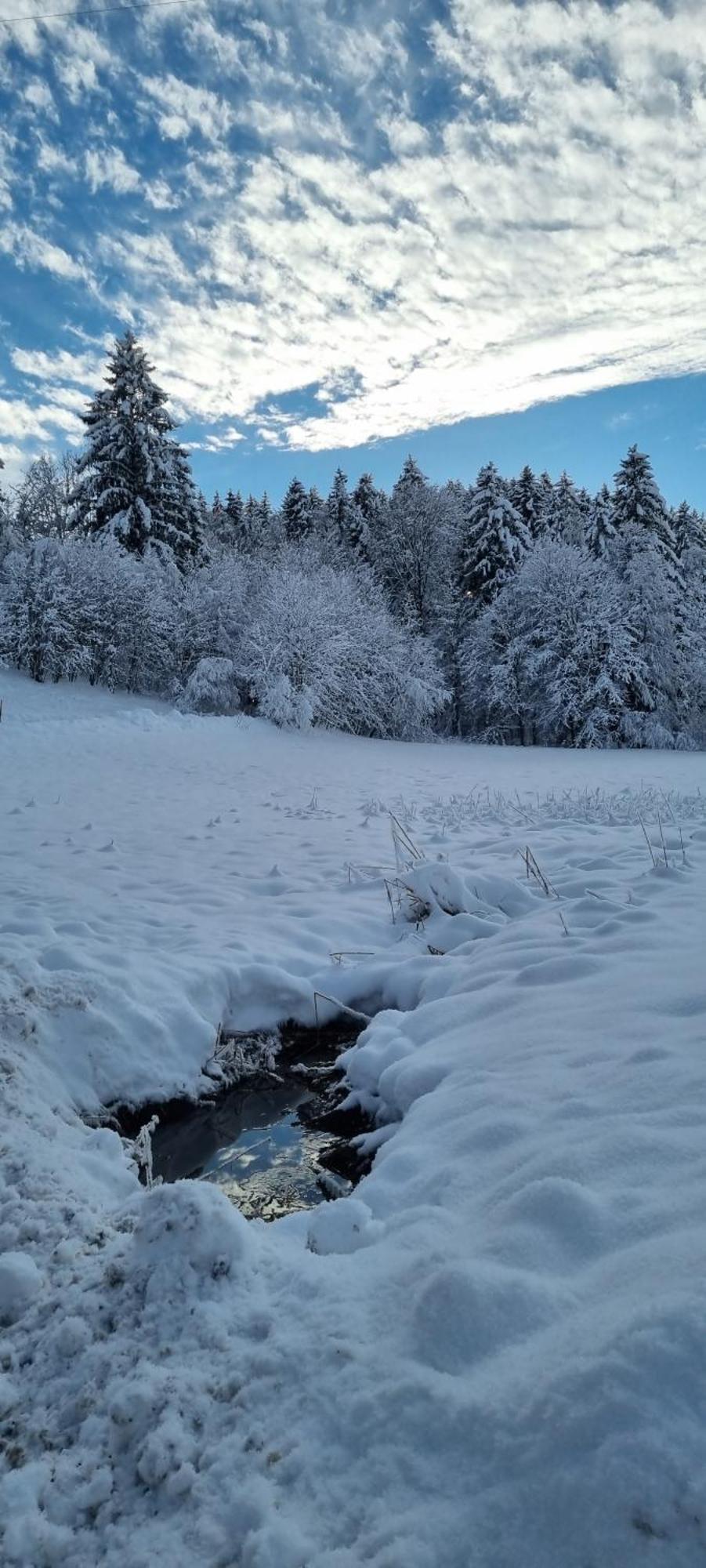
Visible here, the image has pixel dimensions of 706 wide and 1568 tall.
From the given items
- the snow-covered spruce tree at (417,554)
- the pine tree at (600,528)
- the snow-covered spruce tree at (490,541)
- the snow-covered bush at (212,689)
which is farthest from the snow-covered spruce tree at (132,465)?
the pine tree at (600,528)

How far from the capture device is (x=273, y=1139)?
3.37 metres

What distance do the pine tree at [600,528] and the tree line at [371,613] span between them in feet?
0.45

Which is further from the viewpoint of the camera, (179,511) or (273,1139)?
(179,511)

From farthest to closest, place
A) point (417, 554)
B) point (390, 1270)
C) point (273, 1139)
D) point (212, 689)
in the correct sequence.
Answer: point (417, 554) → point (212, 689) → point (273, 1139) → point (390, 1270)

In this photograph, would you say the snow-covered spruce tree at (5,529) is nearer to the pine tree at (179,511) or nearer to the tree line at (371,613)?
the tree line at (371,613)

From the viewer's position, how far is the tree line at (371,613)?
24078 millimetres

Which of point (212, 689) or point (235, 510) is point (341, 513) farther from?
point (212, 689)

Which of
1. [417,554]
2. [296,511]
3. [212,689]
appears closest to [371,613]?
[212,689]

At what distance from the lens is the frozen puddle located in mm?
2945

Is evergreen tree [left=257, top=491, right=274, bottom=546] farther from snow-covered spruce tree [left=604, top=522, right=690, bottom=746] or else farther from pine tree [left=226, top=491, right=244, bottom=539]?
snow-covered spruce tree [left=604, top=522, right=690, bottom=746]

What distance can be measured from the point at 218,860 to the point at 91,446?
95.1 feet

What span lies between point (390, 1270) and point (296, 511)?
48.6 m

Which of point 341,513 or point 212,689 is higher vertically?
point 341,513

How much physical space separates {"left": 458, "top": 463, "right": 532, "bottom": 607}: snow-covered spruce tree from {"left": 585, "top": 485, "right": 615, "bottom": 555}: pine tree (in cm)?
283
